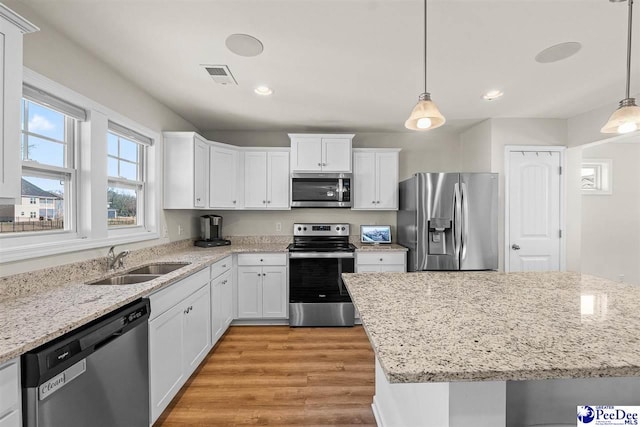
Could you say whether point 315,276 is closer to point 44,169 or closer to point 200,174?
point 200,174

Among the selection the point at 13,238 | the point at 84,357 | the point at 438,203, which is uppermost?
the point at 438,203

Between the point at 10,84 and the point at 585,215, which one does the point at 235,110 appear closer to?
the point at 10,84

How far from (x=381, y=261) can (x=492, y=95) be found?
6.73 feet

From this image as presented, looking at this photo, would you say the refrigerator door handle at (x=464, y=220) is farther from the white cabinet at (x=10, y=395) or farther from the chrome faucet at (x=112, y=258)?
the white cabinet at (x=10, y=395)

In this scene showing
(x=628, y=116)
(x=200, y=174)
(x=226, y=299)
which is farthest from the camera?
(x=200, y=174)

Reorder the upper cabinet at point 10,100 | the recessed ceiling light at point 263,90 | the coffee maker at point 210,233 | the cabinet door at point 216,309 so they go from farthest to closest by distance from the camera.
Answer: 1. the coffee maker at point 210,233
2. the cabinet door at point 216,309
3. the recessed ceiling light at point 263,90
4. the upper cabinet at point 10,100

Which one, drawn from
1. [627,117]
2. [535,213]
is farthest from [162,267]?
[535,213]

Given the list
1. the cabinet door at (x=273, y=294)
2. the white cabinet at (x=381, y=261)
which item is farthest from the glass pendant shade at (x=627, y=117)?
the cabinet door at (x=273, y=294)

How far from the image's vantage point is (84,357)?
4.04 ft

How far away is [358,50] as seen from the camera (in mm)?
2006

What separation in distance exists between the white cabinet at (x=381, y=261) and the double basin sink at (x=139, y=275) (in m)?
1.89

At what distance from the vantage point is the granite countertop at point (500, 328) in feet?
2.34

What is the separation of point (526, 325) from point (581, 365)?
0.27m

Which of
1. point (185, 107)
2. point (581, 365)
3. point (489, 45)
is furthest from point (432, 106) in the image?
point (185, 107)
